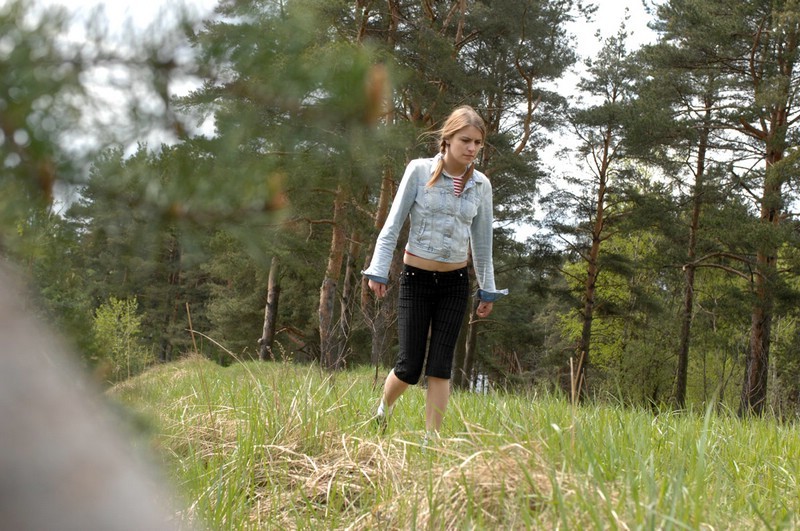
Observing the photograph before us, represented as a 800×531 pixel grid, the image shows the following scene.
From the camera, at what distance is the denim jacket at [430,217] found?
11.8 ft

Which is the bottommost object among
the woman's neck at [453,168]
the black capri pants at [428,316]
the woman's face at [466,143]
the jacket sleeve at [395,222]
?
the black capri pants at [428,316]

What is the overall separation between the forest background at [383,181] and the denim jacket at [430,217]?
29cm

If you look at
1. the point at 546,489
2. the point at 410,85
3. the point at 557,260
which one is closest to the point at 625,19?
the point at 557,260

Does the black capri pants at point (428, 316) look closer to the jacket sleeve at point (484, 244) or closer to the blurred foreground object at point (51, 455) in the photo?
the jacket sleeve at point (484, 244)

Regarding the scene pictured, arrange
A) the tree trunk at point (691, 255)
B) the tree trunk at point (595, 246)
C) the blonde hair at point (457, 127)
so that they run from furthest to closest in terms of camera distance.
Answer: the tree trunk at point (595, 246)
the tree trunk at point (691, 255)
the blonde hair at point (457, 127)

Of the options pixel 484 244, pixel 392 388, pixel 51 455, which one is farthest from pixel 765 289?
pixel 51 455

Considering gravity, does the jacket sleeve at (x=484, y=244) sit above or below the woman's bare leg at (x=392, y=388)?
above

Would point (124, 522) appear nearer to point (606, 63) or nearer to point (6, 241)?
point (6, 241)

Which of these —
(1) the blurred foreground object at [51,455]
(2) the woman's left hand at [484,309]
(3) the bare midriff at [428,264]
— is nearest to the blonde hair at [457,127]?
(3) the bare midriff at [428,264]

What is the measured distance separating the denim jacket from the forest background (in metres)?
0.29

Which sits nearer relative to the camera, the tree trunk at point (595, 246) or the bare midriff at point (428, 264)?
the bare midriff at point (428, 264)

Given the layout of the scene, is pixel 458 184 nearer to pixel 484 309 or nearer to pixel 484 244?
pixel 484 244

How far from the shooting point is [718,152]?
2056 centimetres

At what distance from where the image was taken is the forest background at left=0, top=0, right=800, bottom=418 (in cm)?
121
